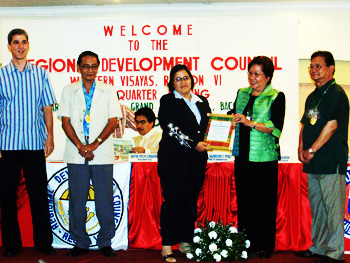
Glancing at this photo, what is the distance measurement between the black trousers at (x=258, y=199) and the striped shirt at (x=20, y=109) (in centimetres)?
173

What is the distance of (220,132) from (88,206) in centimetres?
142

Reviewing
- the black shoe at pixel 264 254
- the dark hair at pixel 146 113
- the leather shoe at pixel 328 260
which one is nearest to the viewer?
the leather shoe at pixel 328 260

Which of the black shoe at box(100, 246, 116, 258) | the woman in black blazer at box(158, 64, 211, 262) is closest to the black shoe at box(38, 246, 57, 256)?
the black shoe at box(100, 246, 116, 258)

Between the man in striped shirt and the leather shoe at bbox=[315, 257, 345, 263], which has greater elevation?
the man in striped shirt

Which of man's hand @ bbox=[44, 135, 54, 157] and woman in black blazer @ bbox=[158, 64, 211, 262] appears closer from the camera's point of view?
woman in black blazer @ bbox=[158, 64, 211, 262]

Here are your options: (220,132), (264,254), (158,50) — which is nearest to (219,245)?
(264,254)

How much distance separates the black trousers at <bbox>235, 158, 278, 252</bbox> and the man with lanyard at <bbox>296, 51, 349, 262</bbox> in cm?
33

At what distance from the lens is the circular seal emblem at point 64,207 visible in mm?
4086

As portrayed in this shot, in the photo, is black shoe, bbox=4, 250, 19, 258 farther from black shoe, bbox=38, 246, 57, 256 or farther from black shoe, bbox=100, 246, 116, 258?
black shoe, bbox=100, 246, 116, 258

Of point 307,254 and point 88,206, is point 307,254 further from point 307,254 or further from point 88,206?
point 88,206

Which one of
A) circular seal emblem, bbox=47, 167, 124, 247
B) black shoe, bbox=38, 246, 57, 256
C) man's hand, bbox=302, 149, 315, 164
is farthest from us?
circular seal emblem, bbox=47, 167, 124, 247

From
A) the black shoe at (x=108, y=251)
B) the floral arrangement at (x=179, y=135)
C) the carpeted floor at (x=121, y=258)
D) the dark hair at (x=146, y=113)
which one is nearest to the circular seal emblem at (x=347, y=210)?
the carpeted floor at (x=121, y=258)

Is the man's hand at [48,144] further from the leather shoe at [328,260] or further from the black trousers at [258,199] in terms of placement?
the leather shoe at [328,260]

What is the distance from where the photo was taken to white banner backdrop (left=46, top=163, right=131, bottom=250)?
4090 mm
